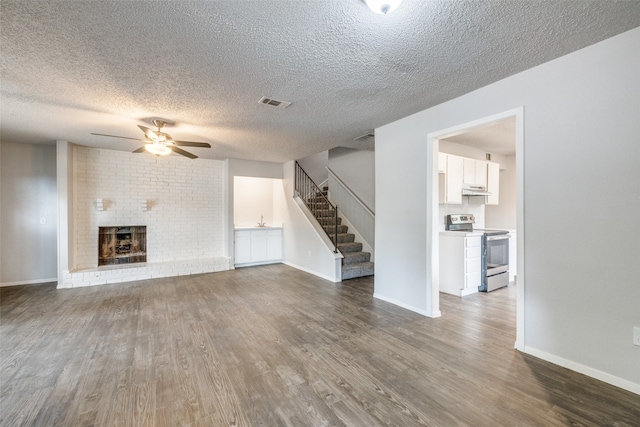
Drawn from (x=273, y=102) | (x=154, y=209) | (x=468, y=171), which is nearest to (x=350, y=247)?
(x=468, y=171)

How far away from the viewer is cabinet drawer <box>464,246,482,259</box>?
4355 mm

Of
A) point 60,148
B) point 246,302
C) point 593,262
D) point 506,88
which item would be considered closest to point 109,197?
point 60,148

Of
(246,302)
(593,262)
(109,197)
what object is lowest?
(246,302)

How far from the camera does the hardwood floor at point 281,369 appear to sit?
1.82 metres

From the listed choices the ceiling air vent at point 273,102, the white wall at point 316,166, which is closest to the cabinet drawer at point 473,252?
the ceiling air vent at point 273,102

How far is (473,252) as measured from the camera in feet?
14.6

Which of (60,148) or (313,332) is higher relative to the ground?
(60,148)

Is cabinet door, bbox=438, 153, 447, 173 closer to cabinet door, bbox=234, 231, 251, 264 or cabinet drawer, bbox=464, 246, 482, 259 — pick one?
cabinet drawer, bbox=464, 246, 482, 259

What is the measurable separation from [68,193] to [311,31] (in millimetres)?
5584

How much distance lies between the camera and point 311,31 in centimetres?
198

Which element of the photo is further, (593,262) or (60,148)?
(60,148)

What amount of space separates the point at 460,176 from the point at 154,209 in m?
6.27

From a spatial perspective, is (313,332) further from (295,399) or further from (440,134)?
(440,134)

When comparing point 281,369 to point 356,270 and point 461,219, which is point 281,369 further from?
point 461,219
